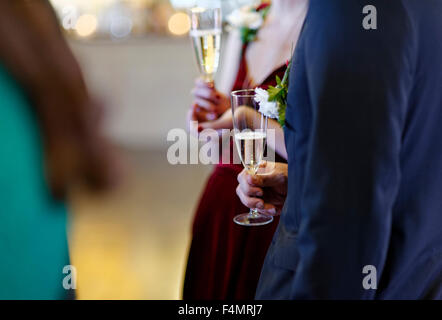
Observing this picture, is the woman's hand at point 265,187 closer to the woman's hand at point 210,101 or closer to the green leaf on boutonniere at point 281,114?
the green leaf on boutonniere at point 281,114

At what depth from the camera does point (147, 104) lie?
628cm

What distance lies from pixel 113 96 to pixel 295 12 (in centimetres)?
124

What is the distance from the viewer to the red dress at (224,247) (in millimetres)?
1748

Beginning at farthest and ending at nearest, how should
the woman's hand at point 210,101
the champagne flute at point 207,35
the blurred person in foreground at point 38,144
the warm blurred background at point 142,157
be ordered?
the warm blurred background at point 142,157, the woman's hand at point 210,101, the champagne flute at point 207,35, the blurred person in foreground at point 38,144

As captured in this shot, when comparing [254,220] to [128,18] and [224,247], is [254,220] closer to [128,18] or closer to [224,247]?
[224,247]

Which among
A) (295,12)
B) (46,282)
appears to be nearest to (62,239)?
(46,282)

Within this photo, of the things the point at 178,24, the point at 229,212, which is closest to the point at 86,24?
the point at 178,24

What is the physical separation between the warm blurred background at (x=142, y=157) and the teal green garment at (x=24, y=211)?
6.49 feet

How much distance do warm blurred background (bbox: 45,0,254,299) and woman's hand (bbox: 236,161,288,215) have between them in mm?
1634

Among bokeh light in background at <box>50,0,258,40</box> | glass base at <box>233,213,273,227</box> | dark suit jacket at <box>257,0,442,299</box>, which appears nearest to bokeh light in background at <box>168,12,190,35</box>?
bokeh light in background at <box>50,0,258,40</box>

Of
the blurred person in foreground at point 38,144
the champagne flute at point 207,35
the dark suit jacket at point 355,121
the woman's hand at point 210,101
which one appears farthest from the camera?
the woman's hand at point 210,101

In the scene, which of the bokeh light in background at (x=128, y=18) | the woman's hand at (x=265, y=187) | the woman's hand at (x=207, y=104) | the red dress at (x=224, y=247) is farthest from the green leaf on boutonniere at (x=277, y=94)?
the bokeh light in background at (x=128, y=18)

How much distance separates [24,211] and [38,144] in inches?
5.0

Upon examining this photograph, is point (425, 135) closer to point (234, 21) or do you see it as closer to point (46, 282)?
point (46, 282)
